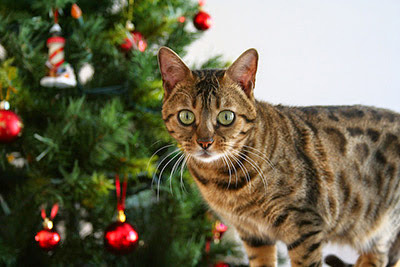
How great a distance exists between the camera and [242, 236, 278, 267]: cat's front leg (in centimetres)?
78

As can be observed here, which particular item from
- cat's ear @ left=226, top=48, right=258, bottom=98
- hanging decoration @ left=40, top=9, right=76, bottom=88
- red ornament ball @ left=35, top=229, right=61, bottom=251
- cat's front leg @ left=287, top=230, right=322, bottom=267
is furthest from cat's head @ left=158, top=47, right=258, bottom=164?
red ornament ball @ left=35, top=229, right=61, bottom=251

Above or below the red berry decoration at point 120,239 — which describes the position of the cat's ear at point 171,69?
above

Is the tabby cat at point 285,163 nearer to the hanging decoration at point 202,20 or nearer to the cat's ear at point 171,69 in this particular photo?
the cat's ear at point 171,69

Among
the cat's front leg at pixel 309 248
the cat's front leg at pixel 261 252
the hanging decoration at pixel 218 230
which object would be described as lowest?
the hanging decoration at pixel 218 230

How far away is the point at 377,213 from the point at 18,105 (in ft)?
2.88

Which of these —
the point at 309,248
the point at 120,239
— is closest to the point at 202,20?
the point at 120,239

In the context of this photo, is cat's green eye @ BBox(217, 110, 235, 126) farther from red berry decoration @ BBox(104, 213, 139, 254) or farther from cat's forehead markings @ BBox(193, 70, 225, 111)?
red berry decoration @ BBox(104, 213, 139, 254)

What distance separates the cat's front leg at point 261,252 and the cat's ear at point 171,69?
341 mm

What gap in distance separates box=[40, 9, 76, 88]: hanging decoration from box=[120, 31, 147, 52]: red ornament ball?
0.57 feet

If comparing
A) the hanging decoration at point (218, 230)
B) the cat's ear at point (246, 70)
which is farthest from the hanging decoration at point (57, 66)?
the hanging decoration at point (218, 230)

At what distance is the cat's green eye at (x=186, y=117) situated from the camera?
68 cm

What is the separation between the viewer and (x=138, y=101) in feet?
3.66

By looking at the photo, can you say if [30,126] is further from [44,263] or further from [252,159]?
[252,159]

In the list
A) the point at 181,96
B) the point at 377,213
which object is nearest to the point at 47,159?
the point at 181,96
